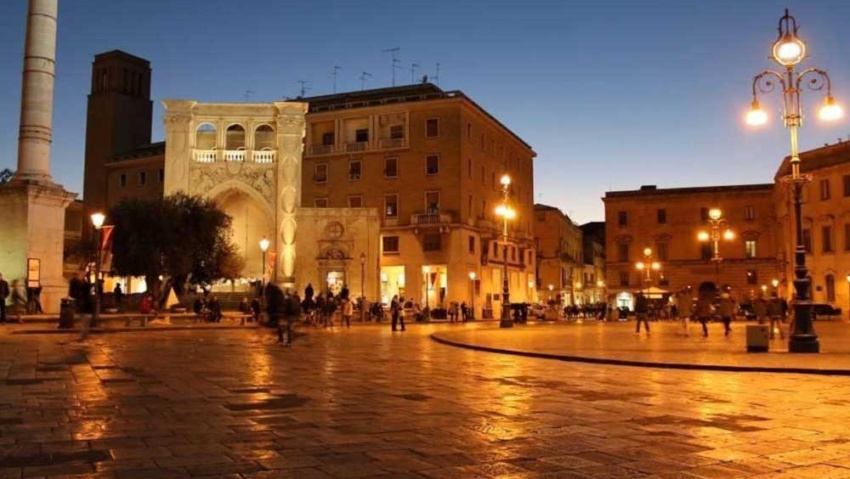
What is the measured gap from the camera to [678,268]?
72.8 meters

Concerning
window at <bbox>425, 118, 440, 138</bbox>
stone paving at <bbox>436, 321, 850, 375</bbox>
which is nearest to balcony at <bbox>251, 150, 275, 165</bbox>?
window at <bbox>425, 118, 440, 138</bbox>

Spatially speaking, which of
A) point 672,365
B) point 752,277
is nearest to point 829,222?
point 752,277

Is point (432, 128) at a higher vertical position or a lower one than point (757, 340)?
higher

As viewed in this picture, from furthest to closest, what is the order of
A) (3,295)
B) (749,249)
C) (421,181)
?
1. (749,249)
2. (421,181)
3. (3,295)

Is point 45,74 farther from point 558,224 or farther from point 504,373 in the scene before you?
point 558,224

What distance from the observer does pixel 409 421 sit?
26.4 ft

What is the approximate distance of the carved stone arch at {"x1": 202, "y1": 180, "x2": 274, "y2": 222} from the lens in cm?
5272

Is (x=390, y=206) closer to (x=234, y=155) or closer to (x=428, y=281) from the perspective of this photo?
(x=428, y=281)

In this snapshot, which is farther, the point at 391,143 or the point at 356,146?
the point at 356,146

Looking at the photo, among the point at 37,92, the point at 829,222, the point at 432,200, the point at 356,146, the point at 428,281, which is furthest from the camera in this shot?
the point at 356,146

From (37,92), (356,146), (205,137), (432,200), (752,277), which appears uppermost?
(205,137)

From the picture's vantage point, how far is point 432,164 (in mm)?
56625

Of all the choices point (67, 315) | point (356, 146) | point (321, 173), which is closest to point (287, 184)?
point (321, 173)

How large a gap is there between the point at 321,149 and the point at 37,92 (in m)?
35.2
